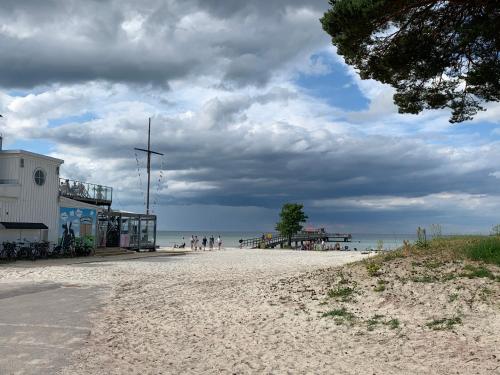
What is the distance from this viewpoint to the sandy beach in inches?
264

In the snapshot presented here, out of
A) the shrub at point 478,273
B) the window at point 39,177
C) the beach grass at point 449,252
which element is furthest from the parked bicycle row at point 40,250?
the shrub at point 478,273

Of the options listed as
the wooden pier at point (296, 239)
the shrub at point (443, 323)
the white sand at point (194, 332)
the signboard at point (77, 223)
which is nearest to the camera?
the white sand at point (194, 332)

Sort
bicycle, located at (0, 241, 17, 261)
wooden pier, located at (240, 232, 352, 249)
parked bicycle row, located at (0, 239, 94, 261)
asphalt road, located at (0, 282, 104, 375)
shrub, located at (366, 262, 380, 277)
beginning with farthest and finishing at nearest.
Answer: wooden pier, located at (240, 232, 352, 249) → parked bicycle row, located at (0, 239, 94, 261) → bicycle, located at (0, 241, 17, 261) → shrub, located at (366, 262, 380, 277) → asphalt road, located at (0, 282, 104, 375)

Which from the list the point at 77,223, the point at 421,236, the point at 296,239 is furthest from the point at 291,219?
the point at 421,236

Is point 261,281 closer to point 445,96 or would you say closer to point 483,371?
point 445,96

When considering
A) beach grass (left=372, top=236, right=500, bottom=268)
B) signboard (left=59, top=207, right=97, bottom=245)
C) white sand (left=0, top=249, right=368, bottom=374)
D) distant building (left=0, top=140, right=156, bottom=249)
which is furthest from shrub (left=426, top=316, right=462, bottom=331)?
signboard (left=59, top=207, right=97, bottom=245)

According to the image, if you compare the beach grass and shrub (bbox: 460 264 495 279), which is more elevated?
the beach grass

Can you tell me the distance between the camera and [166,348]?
7.78m

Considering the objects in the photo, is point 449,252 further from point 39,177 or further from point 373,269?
point 39,177

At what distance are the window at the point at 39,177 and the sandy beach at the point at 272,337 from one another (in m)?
16.4

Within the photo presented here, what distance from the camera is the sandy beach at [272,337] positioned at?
6.70 m

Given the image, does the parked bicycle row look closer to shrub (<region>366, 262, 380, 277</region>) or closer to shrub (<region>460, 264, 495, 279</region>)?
shrub (<region>366, 262, 380, 277</region>)

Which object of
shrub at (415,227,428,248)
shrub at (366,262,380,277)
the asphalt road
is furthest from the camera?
shrub at (415,227,428,248)

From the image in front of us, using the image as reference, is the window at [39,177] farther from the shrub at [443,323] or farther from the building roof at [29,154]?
the shrub at [443,323]
